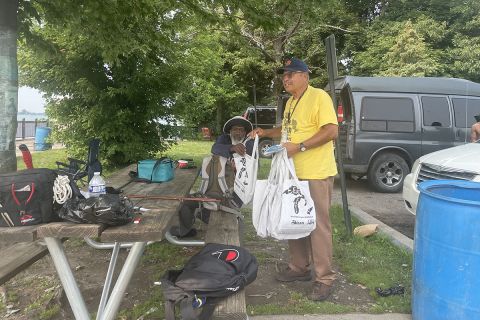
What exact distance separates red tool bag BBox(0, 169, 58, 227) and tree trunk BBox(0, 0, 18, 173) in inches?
61.1

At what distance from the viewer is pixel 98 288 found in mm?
3959

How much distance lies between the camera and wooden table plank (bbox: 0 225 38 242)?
224 cm

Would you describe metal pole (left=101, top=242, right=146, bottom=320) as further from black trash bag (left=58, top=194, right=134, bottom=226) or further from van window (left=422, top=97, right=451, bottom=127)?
van window (left=422, top=97, right=451, bottom=127)

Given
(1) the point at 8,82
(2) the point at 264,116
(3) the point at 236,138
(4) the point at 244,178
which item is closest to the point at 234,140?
(3) the point at 236,138

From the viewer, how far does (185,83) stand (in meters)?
9.46

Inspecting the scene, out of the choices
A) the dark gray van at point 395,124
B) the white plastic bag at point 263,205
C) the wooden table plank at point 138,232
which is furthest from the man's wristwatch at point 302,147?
the dark gray van at point 395,124

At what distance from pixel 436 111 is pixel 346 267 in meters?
6.07

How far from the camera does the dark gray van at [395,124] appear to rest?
29.6 feet

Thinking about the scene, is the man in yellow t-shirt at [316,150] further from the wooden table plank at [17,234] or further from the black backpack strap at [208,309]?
the wooden table plank at [17,234]

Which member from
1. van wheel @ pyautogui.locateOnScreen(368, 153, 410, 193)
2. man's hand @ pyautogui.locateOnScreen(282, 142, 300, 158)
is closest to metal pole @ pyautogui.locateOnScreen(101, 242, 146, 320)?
man's hand @ pyautogui.locateOnScreen(282, 142, 300, 158)

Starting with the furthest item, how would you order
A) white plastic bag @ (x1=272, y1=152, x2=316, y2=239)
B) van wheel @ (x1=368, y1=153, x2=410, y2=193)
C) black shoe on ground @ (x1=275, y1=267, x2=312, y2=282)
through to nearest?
van wheel @ (x1=368, y1=153, x2=410, y2=193), black shoe on ground @ (x1=275, y1=267, x2=312, y2=282), white plastic bag @ (x1=272, y1=152, x2=316, y2=239)

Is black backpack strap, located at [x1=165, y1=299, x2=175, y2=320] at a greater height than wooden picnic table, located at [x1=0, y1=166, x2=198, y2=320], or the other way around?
wooden picnic table, located at [x1=0, y1=166, x2=198, y2=320]

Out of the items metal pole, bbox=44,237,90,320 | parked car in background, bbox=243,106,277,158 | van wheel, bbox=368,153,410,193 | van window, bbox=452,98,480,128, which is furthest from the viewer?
parked car in background, bbox=243,106,277,158

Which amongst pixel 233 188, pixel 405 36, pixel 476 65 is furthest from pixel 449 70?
pixel 233 188
